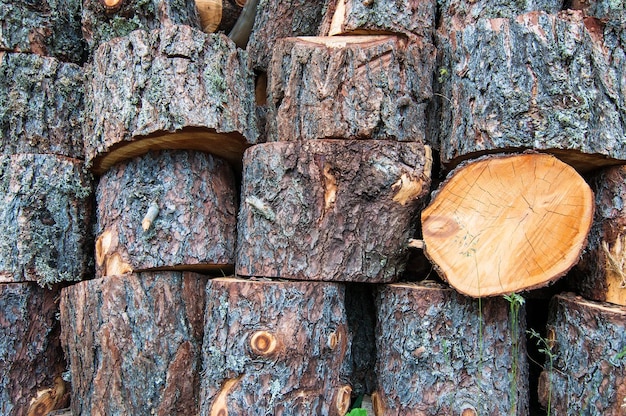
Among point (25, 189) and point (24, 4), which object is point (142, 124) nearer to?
point (25, 189)

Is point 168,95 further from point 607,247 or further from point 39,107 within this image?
point 607,247

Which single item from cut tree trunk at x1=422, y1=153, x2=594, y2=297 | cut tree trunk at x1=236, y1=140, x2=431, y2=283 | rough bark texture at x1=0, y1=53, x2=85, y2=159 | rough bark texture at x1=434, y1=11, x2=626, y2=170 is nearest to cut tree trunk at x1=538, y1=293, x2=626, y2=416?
cut tree trunk at x1=422, y1=153, x2=594, y2=297

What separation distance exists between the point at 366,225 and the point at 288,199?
32cm

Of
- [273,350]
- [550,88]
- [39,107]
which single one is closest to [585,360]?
[550,88]

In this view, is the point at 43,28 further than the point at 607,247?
Yes

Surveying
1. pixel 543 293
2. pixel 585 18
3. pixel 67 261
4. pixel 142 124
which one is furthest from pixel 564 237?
pixel 67 261

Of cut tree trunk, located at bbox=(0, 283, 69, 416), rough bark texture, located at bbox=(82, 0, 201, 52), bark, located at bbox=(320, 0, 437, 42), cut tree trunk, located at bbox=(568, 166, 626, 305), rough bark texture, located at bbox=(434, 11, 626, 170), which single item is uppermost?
rough bark texture, located at bbox=(82, 0, 201, 52)

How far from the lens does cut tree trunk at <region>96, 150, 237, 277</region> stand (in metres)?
2.12

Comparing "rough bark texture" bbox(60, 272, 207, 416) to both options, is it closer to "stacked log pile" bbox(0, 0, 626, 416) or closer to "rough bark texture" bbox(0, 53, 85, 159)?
"stacked log pile" bbox(0, 0, 626, 416)

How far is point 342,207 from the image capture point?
1992 mm

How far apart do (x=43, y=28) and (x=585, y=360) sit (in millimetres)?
2801

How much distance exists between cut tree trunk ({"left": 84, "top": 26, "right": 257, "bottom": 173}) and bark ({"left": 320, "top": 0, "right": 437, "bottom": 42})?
1.66 feet

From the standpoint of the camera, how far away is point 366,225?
2.00 m

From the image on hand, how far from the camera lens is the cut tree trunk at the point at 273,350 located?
6.28 ft
